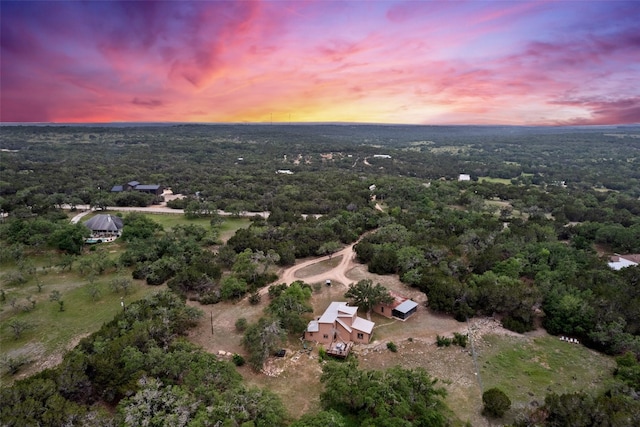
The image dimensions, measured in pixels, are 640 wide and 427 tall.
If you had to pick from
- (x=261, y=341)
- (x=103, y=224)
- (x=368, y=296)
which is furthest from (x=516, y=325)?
(x=103, y=224)

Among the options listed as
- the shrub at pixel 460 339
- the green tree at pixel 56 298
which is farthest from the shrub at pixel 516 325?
the green tree at pixel 56 298

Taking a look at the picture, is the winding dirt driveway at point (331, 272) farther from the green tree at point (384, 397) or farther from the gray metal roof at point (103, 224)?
the gray metal roof at point (103, 224)

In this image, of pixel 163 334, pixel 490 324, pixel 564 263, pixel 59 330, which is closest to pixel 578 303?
pixel 490 324

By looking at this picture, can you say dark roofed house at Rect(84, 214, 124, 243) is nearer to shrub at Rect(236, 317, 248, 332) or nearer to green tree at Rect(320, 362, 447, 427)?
shrub at Rect(236, 317, 248, 332)

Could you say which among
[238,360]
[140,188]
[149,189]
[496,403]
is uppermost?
[140,188]

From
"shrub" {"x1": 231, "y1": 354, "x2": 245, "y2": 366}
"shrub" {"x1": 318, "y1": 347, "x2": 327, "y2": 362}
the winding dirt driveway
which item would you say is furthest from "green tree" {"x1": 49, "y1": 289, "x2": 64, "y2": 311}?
"shrub" {"x1": 318, "y1": 347, "x2": 327, "y2": 362}

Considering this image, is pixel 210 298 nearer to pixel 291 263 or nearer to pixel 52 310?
pixel 291 263
